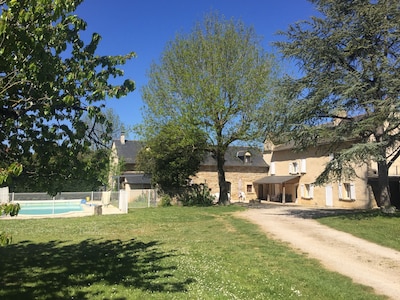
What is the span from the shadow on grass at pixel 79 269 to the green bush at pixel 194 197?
1801 cm

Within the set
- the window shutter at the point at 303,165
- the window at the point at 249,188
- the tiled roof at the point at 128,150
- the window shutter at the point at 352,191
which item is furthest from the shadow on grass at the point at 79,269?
the tiled roof at the point at 128,150

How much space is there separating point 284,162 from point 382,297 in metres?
33.7

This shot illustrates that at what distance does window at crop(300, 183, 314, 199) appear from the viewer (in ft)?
110

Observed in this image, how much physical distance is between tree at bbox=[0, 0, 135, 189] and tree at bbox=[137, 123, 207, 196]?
17.7 metres

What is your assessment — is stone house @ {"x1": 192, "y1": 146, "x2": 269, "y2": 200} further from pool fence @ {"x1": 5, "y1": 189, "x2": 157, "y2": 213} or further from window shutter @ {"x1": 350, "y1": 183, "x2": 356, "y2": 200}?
window shutter @ {"x1": 350, "y1": 183, "x2": 356, "y2": 200}

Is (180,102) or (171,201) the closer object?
(180,102)

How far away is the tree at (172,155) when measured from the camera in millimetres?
24656

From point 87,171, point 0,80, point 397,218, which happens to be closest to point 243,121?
point 397,218

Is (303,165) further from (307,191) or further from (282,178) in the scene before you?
(282,178)

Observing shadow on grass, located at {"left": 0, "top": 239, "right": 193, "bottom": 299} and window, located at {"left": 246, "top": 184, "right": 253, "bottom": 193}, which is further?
window, located at {"left": 246, "top": 184, "right": 253, "bottom": 193}

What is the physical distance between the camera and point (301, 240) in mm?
12008

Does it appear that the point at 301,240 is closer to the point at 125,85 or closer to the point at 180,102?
the point at 125,85

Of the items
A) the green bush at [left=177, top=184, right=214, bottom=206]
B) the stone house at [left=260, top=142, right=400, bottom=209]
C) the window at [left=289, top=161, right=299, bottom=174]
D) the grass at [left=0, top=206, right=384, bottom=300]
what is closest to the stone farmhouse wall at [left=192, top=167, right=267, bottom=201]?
the stone house at [left=260, top=142, right=400, bottom=209]

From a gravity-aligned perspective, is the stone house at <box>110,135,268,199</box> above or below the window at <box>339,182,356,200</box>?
above
